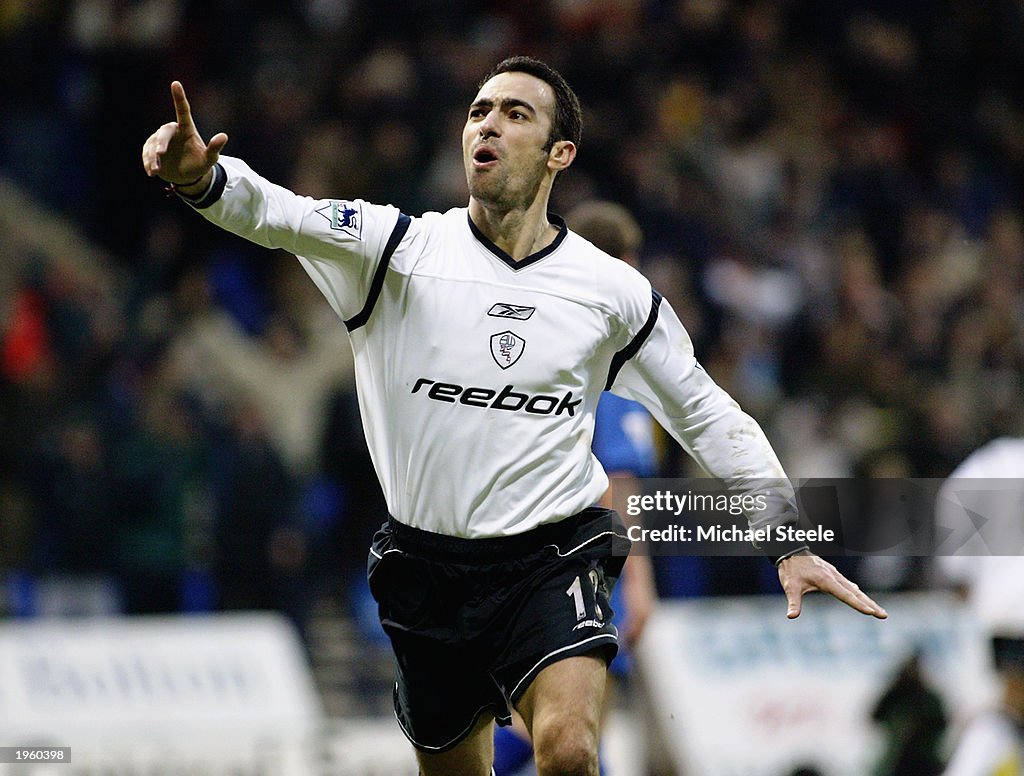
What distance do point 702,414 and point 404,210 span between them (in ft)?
22.7

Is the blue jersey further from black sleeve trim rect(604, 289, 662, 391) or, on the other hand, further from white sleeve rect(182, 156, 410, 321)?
white sleeve rect(182, 156, 410, 321)

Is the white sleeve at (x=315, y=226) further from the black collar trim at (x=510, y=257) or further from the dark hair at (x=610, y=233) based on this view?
the dark hair at (x=610, y=233)

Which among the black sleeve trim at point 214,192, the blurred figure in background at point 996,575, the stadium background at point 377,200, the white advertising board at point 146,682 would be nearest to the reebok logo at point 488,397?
the black sleeve trim at point 214,192

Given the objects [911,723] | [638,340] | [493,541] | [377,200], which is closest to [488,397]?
[493,541]

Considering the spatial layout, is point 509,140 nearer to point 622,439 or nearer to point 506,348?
point 506,348

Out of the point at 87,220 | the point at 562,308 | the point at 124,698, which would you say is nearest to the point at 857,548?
the point at 562,308

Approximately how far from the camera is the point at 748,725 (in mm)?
8461

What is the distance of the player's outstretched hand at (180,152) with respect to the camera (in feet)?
13.3

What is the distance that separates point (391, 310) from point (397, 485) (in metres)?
0.52

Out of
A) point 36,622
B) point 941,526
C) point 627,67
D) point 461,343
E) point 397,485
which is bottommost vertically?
point 36,622

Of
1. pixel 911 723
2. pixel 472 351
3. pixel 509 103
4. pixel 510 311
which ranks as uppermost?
pixel 509 103

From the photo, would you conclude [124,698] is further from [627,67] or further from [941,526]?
[627,67]

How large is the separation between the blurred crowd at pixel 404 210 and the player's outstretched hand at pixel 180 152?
18.6 ft

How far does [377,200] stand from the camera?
11.6 metres
